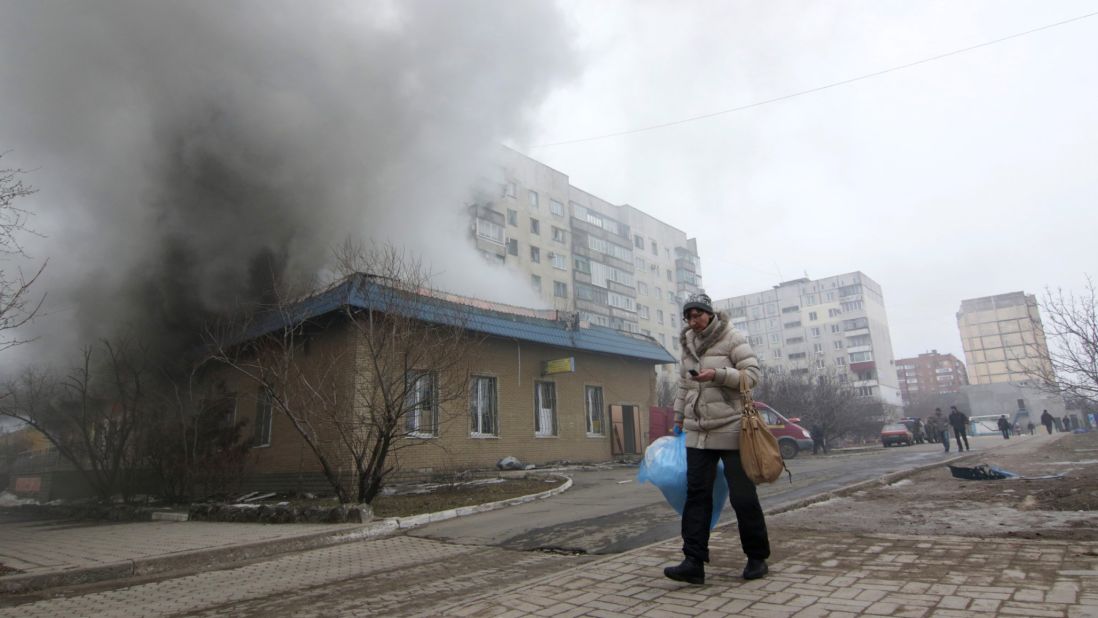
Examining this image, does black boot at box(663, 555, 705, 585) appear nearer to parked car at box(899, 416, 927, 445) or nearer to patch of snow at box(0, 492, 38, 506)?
patch of snow at box(0, 492, 38, 506)

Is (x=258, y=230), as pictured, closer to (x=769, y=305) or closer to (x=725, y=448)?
(x=725, y=448)

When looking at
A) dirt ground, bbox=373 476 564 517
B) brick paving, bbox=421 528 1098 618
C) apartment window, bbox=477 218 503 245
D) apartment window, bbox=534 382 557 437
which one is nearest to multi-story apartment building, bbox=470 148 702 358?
apartment window, bbox=477 218 503 245

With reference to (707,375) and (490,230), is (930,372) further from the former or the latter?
(707,375)

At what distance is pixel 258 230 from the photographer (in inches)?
534

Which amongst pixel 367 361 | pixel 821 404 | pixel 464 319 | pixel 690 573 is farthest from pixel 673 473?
pixel 821 404

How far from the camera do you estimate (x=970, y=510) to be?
5.32 metres

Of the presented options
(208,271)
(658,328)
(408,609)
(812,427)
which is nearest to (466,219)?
(208,271)

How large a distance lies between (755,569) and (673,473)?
72cm

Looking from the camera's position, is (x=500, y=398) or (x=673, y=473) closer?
(x=673, y=473)

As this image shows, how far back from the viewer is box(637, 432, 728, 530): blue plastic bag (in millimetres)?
3656

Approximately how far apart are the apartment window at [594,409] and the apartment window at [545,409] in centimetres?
148

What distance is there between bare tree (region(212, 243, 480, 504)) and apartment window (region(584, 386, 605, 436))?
675cm

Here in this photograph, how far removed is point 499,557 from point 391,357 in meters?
4.62

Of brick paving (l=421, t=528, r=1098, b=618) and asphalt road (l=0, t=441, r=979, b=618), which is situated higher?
brick paving (l=421, t=528, r=1098, b=618)
